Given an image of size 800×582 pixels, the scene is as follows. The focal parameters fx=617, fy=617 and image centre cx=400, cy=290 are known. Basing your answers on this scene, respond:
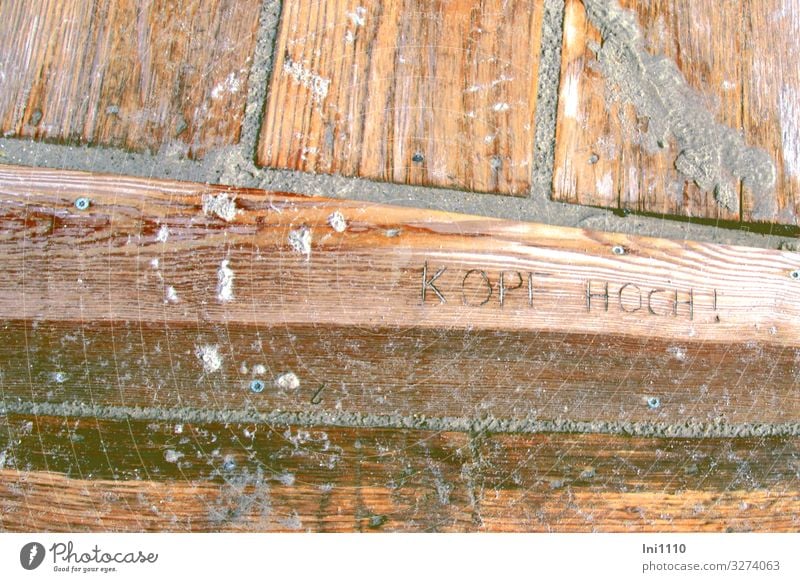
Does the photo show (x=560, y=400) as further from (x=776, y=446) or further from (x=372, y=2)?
(x=372, y=2)

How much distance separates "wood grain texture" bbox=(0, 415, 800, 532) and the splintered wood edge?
20cm

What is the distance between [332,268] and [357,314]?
0.09m

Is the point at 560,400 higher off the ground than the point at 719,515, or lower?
higher

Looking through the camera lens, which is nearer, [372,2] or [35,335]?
[35,335]

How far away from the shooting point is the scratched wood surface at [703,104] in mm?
1177

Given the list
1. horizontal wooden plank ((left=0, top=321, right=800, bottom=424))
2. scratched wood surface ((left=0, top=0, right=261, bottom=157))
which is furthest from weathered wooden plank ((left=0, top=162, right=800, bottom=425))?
scratched wood surface ((left=0, top=0, right=261, bottom=157))

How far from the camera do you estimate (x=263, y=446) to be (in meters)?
1.08

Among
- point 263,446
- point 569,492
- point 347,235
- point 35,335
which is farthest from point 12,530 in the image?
point 569,492

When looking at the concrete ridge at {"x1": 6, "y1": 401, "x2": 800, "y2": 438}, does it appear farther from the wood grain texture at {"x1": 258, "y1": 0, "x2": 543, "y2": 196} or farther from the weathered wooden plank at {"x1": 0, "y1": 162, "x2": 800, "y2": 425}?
the wood grain texture at {"x1": 258, "y1": 0, "x2": 543, "y2": 196}

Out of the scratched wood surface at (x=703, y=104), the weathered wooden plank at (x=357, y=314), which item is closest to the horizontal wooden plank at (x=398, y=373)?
the weathered wooden plank at (x=357, y=314)

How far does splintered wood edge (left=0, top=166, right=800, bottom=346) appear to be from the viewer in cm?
109

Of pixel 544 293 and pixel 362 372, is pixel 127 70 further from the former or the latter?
pixel 544 293

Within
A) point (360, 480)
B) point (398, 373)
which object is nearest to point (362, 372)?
point (398, 373)
